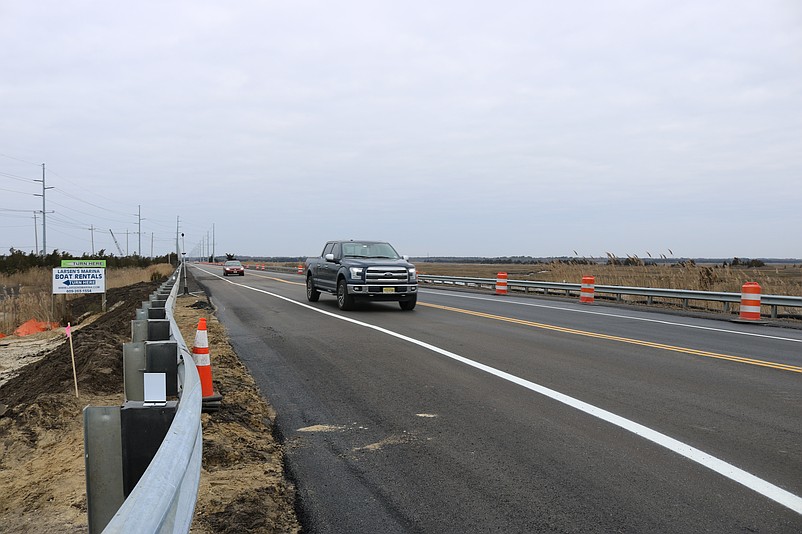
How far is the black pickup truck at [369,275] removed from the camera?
17203 millimetres

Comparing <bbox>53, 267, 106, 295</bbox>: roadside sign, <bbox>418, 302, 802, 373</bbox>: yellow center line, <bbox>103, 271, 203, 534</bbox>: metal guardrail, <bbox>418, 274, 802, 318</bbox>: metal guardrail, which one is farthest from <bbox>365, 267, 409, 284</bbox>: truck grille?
<bbox>103, 271, 203, 534</bbox>: metal guardrail

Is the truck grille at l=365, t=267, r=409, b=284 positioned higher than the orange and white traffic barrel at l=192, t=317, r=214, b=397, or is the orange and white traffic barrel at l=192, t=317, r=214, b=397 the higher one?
the truck grille at l=365, t=267, r=409, b=284

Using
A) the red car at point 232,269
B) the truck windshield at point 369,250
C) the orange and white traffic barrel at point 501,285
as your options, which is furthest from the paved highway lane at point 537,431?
the red car at point 232,269

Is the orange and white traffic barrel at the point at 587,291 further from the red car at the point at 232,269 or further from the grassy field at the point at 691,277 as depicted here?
the red car at the point at 232,269

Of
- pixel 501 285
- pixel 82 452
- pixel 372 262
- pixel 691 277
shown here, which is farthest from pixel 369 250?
pixel 82 452

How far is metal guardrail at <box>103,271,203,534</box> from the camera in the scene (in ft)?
5.48

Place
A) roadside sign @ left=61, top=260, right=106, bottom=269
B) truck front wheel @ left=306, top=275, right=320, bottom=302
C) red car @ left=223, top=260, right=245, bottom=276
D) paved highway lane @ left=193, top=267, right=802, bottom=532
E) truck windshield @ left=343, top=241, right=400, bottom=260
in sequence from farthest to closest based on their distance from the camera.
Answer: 1. red car @ left=223, top=260, right=245, bottom=276
2. truck front wheel @ left=306, top=275, right=320, bottom=302
3. truck windshield @ left=343, top=241, right=400, bottom=260
4. roadside sign @ left=61, top=260, right=106, bottom=269
5. paved highway lane @ left=193, top=267, right=802, bottom=532

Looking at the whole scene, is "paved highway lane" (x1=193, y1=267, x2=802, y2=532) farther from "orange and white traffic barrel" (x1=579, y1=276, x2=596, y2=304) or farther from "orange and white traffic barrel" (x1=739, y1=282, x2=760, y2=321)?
"orange and white traffic barrel" (x1=579, y1=276, x2=596, y2=304)

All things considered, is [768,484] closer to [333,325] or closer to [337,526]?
[337,526]

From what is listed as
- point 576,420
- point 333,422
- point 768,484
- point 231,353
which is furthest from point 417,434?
point 231,353

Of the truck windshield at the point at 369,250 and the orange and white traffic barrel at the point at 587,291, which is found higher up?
the truck windshield at the point at 369,250

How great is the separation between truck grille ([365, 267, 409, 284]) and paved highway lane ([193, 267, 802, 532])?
541 cm

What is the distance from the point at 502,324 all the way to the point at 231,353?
657 cm

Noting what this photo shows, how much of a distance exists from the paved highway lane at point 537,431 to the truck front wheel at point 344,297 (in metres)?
5.48
